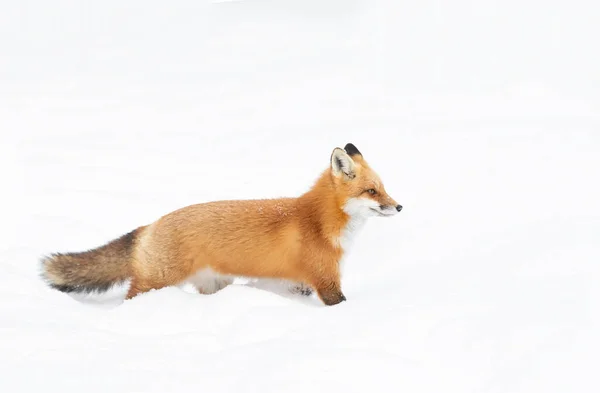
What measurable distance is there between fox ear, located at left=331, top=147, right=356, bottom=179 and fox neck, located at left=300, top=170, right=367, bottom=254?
0.38 feet

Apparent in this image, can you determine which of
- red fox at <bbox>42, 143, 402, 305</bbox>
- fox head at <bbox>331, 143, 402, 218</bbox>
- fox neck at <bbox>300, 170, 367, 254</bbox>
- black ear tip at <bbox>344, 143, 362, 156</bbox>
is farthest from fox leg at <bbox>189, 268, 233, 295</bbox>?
black ear tip at <bbox>344, 143, 362, 156</bbox>

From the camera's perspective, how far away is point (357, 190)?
15.3 feet

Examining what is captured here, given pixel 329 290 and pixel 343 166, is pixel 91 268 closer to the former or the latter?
pixel 329 290

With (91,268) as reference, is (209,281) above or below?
below

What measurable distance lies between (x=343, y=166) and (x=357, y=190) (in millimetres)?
203

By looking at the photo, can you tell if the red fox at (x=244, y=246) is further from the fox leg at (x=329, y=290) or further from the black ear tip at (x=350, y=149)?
the black ear tip at (x=350, y=149)

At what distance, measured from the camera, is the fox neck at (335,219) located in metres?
4.65

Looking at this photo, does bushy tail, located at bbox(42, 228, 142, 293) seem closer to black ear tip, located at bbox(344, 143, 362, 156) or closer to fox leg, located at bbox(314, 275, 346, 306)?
fox leg, located at bbox(314, 275, 346, 306)

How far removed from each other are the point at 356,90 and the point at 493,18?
2.94 m

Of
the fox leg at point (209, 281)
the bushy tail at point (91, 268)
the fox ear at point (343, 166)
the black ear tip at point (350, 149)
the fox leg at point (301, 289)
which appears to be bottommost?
the fox leg at point (301, 289)

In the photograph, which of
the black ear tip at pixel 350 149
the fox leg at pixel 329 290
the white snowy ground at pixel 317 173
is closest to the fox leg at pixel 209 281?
the white snowy ground at pixel 317 173

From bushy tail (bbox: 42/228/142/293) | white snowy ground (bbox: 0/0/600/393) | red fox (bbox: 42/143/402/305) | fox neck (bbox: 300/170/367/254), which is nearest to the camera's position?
white snowy ground (bbox: 0/0/600/393)

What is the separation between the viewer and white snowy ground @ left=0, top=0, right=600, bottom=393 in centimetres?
315

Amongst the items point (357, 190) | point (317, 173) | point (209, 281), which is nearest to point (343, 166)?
point (357, 190)
